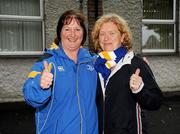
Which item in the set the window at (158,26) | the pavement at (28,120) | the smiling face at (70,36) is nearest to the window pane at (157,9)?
the window at (158,26)

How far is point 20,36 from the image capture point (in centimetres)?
705

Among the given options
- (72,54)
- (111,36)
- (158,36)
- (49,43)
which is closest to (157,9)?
(158,36)

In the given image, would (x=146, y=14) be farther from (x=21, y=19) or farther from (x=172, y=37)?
(x=21, y=19)

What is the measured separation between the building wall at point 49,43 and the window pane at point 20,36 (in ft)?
0.75

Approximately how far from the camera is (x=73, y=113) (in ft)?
8.91

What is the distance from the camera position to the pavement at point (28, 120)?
20.6ft

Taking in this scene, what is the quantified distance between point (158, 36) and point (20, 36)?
286cm

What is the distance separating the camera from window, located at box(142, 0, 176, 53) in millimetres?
7878

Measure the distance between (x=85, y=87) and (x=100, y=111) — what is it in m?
0.22

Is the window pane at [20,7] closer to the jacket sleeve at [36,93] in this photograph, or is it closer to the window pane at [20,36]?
the window pane at [20,36]

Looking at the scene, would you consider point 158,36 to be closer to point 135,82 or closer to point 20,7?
point 20,7

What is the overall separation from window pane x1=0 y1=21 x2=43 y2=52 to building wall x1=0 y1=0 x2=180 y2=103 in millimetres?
230

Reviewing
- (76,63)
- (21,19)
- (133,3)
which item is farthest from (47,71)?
(133,3)

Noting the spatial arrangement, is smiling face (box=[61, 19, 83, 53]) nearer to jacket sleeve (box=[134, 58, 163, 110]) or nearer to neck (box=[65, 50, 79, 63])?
neck (box=[65, 50, 79, 63])
